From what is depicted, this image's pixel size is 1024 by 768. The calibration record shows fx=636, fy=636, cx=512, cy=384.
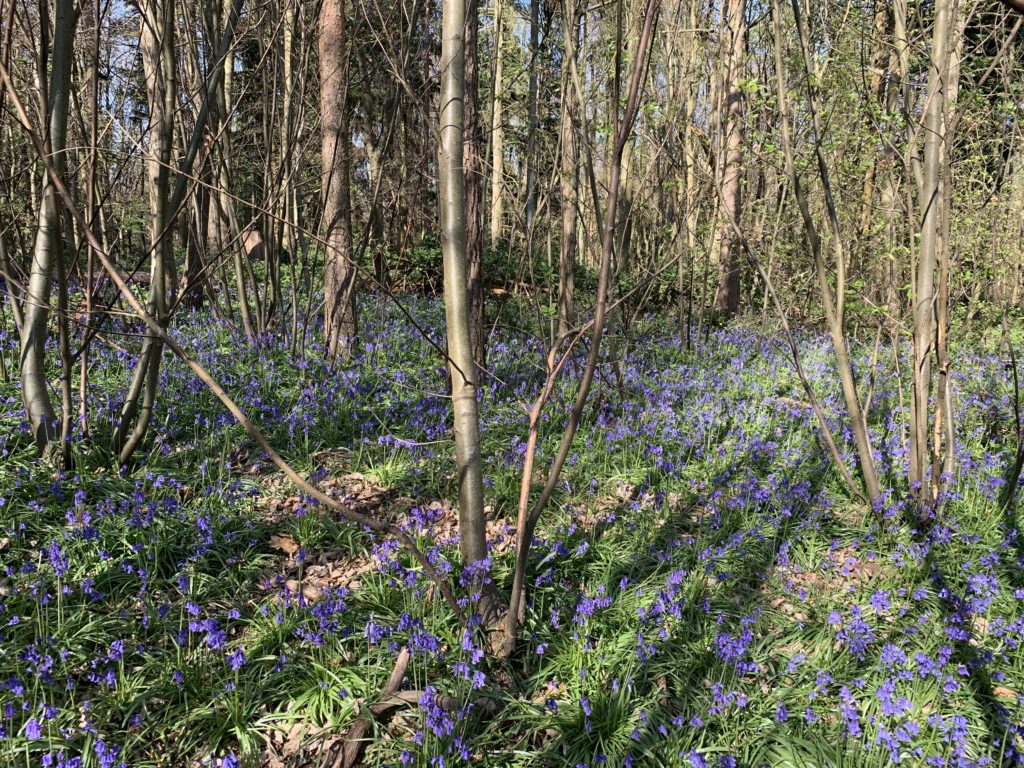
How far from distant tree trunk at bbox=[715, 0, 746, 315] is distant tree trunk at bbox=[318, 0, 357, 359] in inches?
141

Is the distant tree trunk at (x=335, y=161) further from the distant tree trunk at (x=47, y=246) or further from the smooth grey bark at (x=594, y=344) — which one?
the smooth grey bark at (x=594, y=344)

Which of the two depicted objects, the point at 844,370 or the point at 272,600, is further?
the point at 844,370

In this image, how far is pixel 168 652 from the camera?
96.7 inches

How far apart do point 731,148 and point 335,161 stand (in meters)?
4.04

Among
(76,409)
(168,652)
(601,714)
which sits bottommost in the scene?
(601,714)

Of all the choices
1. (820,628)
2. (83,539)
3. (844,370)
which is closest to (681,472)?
(844,370)

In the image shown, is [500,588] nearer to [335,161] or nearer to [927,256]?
[927,256]

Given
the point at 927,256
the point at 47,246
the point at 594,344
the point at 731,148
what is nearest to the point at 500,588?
the point at 594,344

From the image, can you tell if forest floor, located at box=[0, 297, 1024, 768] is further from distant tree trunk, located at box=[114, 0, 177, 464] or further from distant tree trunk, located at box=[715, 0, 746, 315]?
distant tree trunk, located at box=[715, 0, 746, 315]

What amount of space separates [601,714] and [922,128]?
3342 mm

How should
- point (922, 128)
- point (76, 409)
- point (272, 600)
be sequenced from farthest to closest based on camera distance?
point (76, 409), point (922, 128), point (272, 600)

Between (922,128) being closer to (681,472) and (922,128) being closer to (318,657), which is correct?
(681,472)

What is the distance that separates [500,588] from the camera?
3000mm

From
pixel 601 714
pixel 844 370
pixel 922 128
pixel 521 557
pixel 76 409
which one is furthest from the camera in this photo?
pixel 76 409
